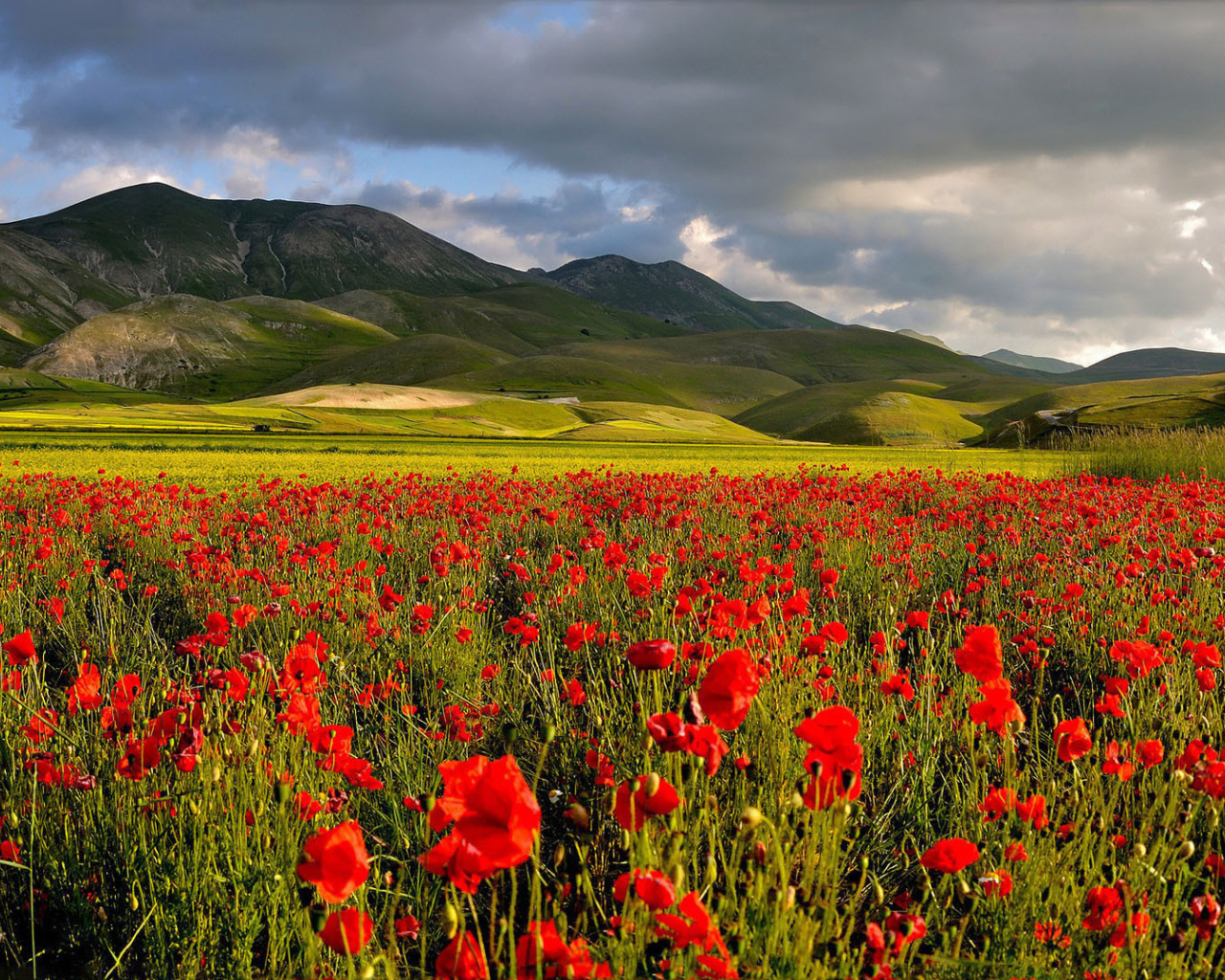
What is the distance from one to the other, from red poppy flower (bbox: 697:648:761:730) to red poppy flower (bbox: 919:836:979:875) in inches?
22.2

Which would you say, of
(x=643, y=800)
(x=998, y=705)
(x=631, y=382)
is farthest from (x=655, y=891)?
(x=631, y=382)

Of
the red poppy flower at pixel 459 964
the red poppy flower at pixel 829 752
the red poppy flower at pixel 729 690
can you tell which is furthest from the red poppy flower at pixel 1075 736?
the red poppy flower at pixel 459 964

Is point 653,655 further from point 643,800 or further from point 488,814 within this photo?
point 488,814

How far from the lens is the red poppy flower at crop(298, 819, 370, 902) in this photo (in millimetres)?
1292

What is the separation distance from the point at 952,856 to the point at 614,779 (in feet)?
5.70

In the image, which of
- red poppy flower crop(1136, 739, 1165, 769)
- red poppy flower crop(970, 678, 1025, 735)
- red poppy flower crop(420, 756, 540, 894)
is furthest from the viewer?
red poppy flower crop(1136, 739, 1165, 769)

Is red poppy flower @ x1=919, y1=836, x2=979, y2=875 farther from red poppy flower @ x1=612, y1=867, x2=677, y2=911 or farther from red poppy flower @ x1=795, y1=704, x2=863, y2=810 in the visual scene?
red poppy flower @ x1=612, y1=867, x2=677, y2=911

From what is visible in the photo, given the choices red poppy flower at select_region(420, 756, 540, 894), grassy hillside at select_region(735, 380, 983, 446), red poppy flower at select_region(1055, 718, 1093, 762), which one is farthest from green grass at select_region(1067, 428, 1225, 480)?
grassy hillside at select_region(735, 380, 983, 446)

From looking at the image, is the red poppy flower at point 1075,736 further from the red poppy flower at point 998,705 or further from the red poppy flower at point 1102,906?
the red poppy flower at point 1102,906

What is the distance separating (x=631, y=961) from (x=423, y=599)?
452 centimetres

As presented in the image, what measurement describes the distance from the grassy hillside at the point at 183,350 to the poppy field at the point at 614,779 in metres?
159

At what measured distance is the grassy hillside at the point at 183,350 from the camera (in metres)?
150

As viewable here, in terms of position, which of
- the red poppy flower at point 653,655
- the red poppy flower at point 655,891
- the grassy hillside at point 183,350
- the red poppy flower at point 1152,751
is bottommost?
the red poppy flower at point 1152,751

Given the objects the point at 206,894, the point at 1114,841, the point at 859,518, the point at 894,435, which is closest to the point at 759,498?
the point at 859,518
